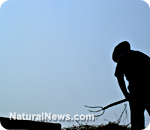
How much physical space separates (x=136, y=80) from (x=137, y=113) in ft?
2.42

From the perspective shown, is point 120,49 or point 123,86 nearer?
point 123,86

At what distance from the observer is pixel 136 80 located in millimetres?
5090

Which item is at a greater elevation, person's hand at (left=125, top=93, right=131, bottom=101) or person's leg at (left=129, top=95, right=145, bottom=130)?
person's hand at (left=125, top=93, right=131, bottom=101)

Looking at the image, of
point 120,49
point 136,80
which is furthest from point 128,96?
Result: point 120,49

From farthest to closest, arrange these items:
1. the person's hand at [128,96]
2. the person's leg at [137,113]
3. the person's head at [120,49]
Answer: the person's head at [120,49], the person's hand at [128,96], the person's leg at [137,113]

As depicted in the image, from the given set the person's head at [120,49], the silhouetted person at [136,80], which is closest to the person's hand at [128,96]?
the silhouetted person at [136,80]

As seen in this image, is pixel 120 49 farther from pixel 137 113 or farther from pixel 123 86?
pixel 137 113

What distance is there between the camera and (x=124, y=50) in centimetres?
545

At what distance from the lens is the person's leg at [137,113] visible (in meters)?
4.85

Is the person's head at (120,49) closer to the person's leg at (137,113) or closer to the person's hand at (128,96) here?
the person's hand at (128,96)

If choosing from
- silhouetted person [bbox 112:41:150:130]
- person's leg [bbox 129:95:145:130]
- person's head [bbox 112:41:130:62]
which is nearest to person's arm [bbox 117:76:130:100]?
silhouetted person [bbox 112:41:150:130]

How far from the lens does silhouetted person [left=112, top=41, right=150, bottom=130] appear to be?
4.93 meters

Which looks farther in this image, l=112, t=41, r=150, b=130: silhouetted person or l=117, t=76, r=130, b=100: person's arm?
l=117, t=76, r=130, b=100: person's arm

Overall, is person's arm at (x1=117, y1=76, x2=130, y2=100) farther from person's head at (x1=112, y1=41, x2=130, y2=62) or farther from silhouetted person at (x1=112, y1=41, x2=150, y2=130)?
person's head at (x1=112, y1=41, x2=130, y2=62)
